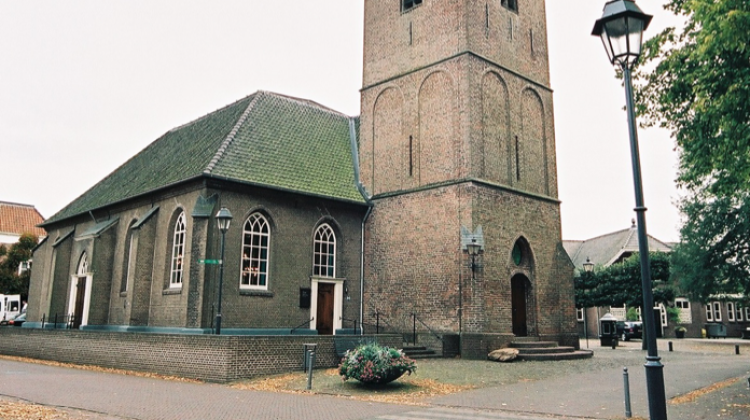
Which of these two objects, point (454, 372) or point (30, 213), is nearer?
point (454, 372)

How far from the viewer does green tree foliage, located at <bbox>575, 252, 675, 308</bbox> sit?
36.6 meters

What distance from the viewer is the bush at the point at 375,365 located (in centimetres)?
1315

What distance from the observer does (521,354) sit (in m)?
20.0

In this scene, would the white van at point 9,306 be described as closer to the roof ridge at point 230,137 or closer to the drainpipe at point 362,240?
the roof ridge at point 230,137

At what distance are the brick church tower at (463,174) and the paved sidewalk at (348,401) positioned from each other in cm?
643

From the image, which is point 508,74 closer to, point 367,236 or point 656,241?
point 367,236

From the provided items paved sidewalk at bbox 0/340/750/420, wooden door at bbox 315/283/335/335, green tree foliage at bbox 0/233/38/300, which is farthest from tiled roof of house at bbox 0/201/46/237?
paved sidewalk at bbox 0/340/750/420

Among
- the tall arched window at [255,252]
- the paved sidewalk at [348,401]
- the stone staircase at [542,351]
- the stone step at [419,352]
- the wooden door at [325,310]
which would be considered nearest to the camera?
the paved sidewalk at [348,401]

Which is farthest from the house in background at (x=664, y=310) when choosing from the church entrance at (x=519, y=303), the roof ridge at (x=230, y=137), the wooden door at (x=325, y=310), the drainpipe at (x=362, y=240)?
the roof ridge at (x=230, y=137)

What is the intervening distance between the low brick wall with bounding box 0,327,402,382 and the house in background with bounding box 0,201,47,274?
143 ft

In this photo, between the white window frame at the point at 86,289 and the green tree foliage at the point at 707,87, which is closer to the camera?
the green tree foliage at the point at 707,87

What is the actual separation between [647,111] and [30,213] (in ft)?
208

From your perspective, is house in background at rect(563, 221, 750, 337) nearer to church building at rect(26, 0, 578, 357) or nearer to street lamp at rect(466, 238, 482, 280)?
church building at rect(26, 0, 578, 357)

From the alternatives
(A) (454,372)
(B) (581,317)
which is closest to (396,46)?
(A) (454,372)
